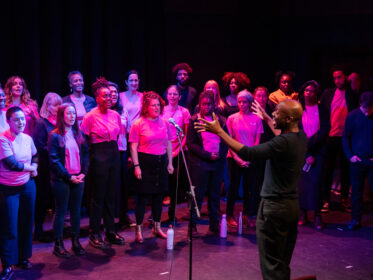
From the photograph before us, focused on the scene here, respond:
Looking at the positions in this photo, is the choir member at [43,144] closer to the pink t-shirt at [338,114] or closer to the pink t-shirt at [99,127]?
the pink t-shirt at [99,127]

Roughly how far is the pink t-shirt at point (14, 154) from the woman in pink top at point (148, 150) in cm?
130

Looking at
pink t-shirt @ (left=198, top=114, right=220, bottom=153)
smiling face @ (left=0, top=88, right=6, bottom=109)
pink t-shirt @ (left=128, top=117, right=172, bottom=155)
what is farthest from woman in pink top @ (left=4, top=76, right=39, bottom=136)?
pink t-shirt @ (left=198, top=114, right=220, bottom=153)

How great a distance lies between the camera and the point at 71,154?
4945 millimetres

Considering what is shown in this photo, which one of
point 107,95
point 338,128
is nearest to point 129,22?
point 107,95

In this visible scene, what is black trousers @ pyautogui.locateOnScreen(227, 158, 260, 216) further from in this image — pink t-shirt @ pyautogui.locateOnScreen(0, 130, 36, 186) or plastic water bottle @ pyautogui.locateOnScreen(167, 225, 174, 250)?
pink t-shirt @ pyautogui.locateOnScreen(0, 130, 36, 186)

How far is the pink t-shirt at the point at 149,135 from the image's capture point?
216 inches

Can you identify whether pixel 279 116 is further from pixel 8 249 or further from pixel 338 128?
pixel 338 128

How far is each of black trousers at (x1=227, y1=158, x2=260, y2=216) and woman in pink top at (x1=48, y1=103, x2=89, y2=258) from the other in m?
1.99

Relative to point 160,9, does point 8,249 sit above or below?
below

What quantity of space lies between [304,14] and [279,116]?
6307 mm

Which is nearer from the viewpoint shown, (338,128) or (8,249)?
(8,249)

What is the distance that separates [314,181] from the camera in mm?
6371

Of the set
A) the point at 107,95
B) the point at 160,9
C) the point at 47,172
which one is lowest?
the point at 47,172

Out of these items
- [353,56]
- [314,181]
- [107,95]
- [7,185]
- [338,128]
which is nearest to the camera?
[7,185]
